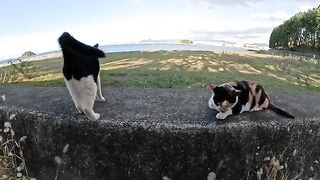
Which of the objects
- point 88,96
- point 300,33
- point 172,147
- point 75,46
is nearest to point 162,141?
point 172,147

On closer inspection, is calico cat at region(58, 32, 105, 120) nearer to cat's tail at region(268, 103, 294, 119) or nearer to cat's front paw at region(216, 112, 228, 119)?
cat's front paw at region(216, 112, 228, 119)

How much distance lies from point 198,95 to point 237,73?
9.56 ft

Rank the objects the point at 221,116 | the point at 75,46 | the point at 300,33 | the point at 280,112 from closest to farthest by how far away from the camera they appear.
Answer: the point at 75,46, the point at 221,116, the point at 280,112, the point at 300,33

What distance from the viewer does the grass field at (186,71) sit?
5922mm

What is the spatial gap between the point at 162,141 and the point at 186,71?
3.98m

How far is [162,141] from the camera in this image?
9.20ft

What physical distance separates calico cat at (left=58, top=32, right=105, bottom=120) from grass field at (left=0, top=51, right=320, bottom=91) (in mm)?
2549

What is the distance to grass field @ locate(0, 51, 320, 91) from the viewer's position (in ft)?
19.4

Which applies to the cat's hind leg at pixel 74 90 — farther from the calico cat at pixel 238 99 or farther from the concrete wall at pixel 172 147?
the calico cat at pixel 238 99

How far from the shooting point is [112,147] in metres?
2.91

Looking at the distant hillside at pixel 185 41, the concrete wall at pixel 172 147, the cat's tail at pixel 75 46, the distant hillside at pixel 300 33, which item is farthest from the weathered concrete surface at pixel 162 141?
the distant hillside at pixel 300 33

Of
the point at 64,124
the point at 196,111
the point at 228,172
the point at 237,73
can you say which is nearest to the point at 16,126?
the point at 64,124

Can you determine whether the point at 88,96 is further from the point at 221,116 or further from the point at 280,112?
the point at 280,112

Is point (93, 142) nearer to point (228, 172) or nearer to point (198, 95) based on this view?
point (228, 172)
